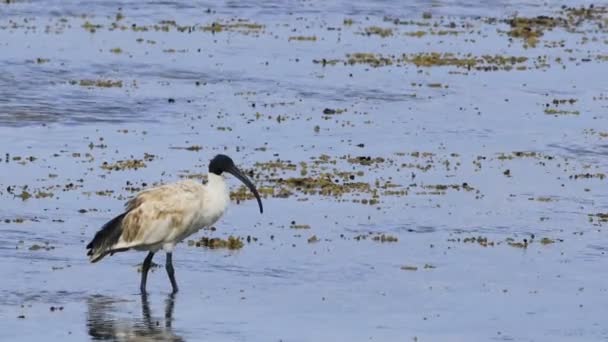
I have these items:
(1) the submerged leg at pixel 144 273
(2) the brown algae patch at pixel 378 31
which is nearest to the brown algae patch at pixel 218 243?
(1) the submerged leg at pixel 144 273

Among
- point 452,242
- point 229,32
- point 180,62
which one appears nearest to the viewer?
point 452,242

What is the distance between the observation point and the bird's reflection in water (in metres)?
15.4

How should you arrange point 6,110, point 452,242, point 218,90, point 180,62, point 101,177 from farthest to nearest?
point 180,62 < point 218,90 < point 6,110 < point 101,177 < point 452,242

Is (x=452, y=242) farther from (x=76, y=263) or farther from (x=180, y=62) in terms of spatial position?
(x=180, y=62)

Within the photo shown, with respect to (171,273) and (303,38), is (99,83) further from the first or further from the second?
(171,273)

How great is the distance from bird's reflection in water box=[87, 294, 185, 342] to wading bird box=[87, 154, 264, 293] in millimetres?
690

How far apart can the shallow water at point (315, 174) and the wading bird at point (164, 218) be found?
39 cm

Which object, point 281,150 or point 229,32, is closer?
point 281,150

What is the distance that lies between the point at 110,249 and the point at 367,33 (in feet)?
88.7

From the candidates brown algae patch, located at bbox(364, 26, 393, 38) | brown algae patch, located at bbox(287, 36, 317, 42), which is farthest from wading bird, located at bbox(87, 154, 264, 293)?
brown algae patch, located at bbox(364, 26, 393, 38)

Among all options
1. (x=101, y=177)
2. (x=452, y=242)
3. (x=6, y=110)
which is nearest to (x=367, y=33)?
(x=6, y=110)

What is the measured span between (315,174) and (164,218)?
22.5ft

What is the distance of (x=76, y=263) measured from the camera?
18609 millimetres

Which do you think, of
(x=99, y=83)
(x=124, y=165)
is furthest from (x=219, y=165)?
(x=99, y=83)
